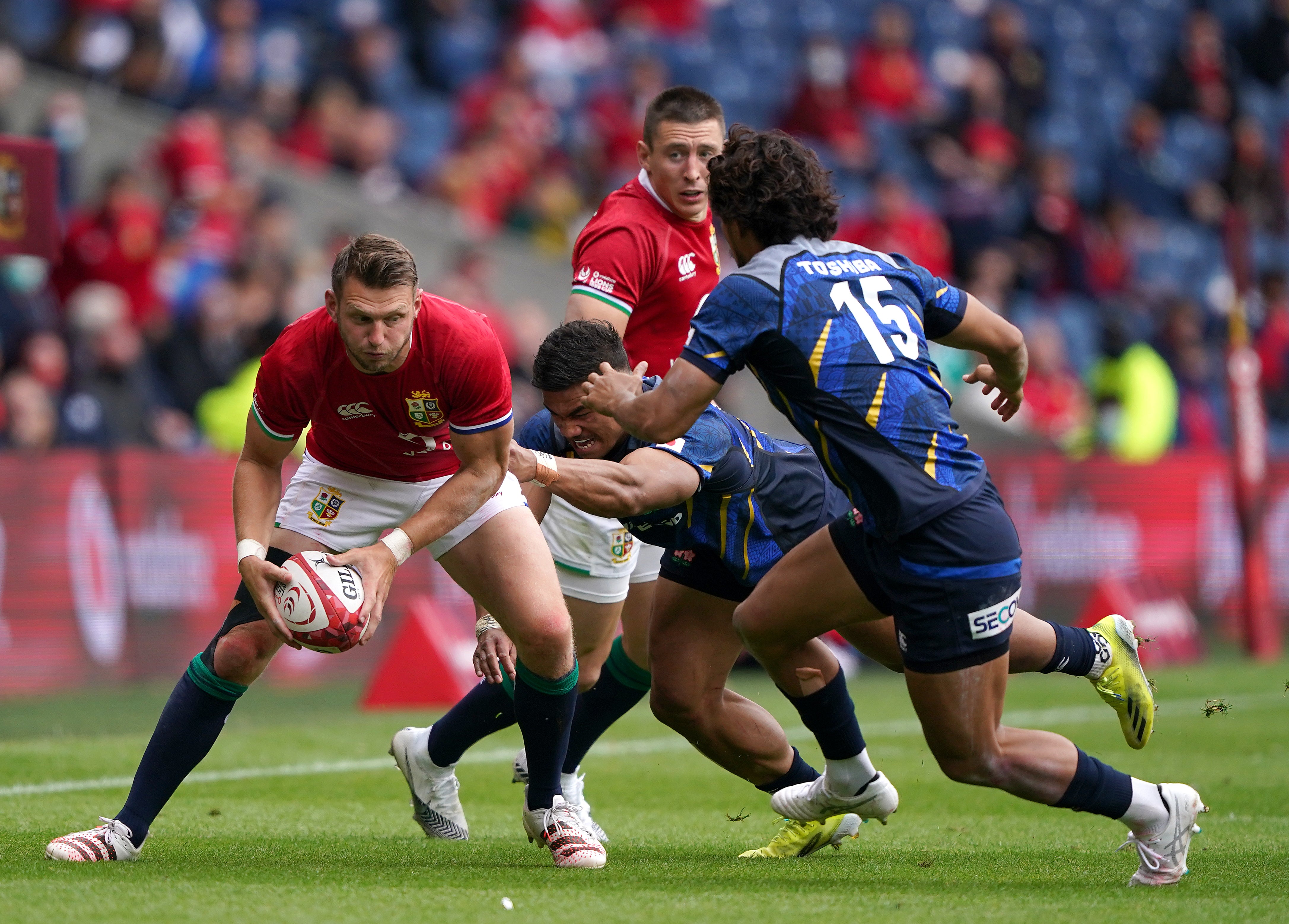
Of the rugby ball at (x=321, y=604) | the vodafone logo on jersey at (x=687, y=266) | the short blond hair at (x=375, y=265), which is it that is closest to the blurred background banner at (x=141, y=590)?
the vodafone logo on jersey at (x=687, y=266)

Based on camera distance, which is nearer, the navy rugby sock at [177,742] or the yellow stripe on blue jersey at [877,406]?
the yellow stripe on blue jersey at [877,406]

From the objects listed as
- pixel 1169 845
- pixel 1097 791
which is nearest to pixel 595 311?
pixel 1097 791

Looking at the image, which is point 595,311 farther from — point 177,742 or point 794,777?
point 177,742

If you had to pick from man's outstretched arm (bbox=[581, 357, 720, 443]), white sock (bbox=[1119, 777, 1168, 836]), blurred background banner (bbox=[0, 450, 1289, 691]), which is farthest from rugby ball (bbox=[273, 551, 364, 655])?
blurred background banner (bbox=[0, 450, 1289, 691])

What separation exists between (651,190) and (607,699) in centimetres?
210

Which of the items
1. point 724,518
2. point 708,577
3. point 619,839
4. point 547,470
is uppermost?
point 547,470

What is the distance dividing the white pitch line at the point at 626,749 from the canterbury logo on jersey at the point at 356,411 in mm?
2229

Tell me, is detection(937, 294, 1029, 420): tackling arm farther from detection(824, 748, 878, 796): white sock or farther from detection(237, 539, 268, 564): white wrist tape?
detection(237, 539, 268, 564): white wrist tape

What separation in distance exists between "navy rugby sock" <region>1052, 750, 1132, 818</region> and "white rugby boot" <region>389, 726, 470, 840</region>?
92.4 inches

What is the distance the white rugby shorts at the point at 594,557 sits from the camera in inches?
274

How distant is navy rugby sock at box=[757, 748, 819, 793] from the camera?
21.0 ft

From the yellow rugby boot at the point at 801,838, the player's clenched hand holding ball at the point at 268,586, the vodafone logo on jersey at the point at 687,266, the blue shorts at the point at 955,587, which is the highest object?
the vodafone logo on jersey at the point at 687,266

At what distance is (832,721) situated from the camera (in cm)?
610

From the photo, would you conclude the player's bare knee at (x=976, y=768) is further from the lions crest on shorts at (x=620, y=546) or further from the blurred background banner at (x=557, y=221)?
the blurred background banner at (x=557, y=221)
